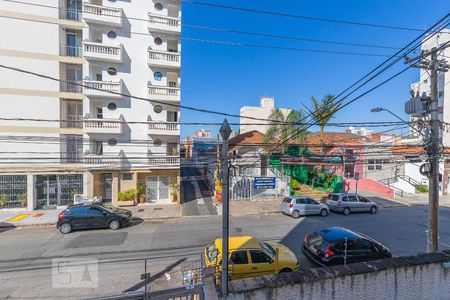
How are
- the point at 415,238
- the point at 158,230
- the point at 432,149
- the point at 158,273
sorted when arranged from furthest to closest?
the point at 158,230 → the point at 415,238 → the point at 158,273 → the point at 432,149

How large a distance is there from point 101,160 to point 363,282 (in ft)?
58.1

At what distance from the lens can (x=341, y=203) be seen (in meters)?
16.1

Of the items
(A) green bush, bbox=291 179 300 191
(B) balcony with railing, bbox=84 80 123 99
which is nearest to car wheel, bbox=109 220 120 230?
(B) balcony with railing, bbox=84 80 123 99

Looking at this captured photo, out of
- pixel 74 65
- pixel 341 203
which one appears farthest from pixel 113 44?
pixel 341 203

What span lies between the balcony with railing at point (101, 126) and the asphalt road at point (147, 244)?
24.5 feet

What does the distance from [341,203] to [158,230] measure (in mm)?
12873

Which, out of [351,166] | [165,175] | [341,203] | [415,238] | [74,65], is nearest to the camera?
[415,238]

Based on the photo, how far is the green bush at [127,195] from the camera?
58.3 feet

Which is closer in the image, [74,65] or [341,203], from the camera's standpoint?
[341,203]

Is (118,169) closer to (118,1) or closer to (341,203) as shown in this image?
(118,1)

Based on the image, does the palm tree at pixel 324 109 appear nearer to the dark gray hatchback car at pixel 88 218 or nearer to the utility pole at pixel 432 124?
the utility pole at pixel 432 124

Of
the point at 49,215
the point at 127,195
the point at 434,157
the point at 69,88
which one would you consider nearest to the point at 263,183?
the point at 127,195

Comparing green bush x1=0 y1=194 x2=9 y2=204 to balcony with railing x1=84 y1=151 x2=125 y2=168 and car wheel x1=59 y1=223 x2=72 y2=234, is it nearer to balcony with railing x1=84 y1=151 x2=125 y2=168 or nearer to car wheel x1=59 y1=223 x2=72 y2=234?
balcony with railing x1=84 y1=151 x2=125 y2=168

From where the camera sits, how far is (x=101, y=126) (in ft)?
56.1
